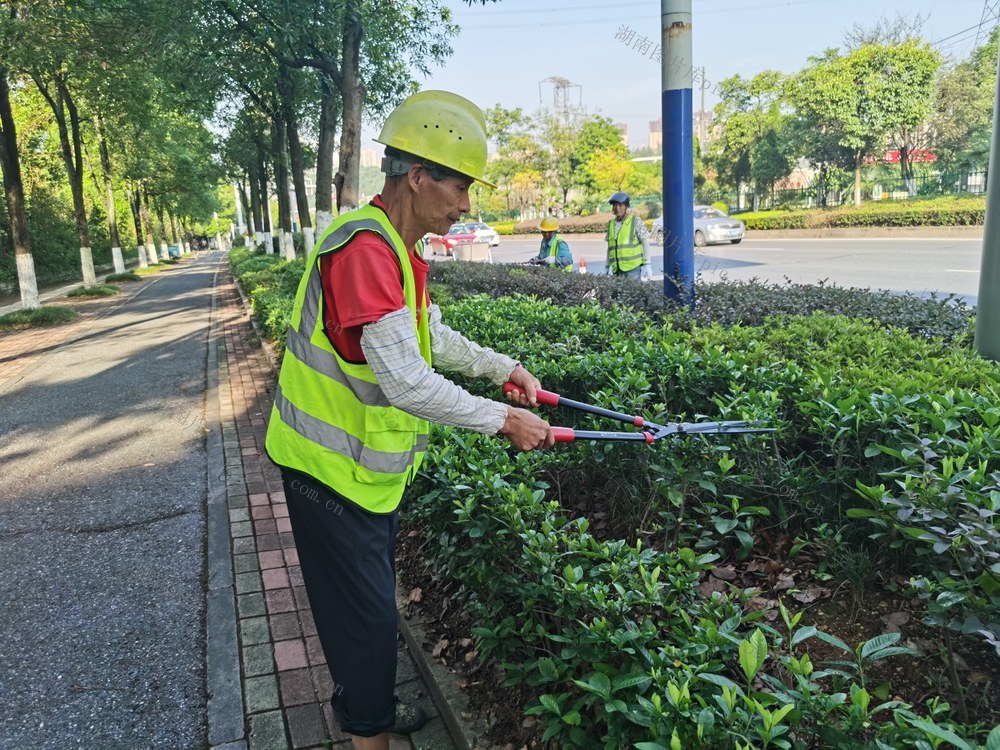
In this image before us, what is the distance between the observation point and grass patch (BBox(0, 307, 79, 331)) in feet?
46.8

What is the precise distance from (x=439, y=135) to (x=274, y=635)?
226cm

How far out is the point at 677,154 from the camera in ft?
17.6

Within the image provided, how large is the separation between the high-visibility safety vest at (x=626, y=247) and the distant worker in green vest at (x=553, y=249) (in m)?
1.35

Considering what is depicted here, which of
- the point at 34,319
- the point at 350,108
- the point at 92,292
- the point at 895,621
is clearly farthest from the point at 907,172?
the point at 895,621

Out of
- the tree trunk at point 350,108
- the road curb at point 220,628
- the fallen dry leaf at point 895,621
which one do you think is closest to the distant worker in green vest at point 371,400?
the road curb at point 220,628

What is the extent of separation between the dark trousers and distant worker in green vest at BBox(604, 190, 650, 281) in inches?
255

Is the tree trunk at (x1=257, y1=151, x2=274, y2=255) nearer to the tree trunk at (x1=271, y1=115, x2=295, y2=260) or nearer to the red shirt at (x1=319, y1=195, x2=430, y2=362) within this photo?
the tree trunk at (x1=271, y1=115, x2=295, y2=260)

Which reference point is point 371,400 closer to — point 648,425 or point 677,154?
point 648,425

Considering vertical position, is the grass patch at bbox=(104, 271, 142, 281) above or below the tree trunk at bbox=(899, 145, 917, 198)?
below

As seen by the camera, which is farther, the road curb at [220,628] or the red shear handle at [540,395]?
the road curb at [220,628]

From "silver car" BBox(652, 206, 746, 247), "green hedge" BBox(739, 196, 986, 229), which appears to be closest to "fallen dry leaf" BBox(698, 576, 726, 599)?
"green hedge" BBox(739, 196, 986, 229)

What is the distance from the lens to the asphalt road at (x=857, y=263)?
1184 cm

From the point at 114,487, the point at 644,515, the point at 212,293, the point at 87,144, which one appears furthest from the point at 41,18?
the point at 87,144

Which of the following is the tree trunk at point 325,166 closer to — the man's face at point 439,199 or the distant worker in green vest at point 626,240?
the distant worker in green vest at point 626,240
